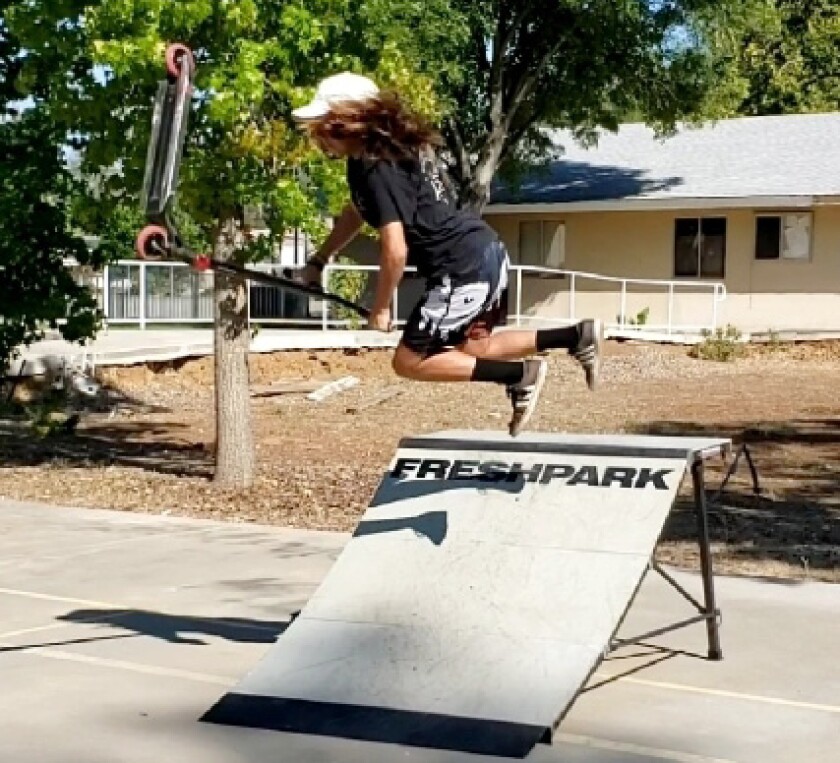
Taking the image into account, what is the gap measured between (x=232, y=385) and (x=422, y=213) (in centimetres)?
733

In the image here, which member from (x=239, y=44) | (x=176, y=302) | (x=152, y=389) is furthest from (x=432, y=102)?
(x=176, y=302)

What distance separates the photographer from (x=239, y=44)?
12.5 m

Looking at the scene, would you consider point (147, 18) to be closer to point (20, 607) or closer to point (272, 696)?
point (20, 607)

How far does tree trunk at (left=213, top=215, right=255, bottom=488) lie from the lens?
45.6 ft

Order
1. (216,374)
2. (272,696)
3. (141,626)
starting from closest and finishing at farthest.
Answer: (272,696), (141,626), (216,374)

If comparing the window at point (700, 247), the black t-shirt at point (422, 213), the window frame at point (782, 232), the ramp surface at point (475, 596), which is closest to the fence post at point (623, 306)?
the window at point (700, 247)

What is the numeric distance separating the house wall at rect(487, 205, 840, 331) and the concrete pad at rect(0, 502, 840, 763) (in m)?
23.6

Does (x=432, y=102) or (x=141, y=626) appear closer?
(x=141, y=626)

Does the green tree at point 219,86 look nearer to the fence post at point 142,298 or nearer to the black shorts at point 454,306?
the black shorts at point 454,306

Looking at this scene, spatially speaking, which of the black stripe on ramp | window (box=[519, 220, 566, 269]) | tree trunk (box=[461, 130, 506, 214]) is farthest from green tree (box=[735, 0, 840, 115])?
the black stripe on ramp

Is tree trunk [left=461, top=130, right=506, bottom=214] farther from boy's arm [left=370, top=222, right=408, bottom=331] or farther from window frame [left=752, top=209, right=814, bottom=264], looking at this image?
boy's arm [left=370, top=222, right=408, bottom=331]

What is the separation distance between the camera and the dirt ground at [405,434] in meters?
12.5

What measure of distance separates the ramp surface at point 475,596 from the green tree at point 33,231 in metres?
7.74

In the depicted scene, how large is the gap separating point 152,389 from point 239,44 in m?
13.1
